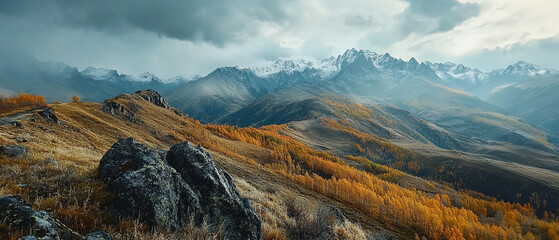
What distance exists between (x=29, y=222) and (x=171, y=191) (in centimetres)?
585

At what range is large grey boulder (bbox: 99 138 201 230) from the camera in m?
10.8

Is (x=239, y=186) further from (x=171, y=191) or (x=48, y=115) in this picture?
(x=48, y=115)

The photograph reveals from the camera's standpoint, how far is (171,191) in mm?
12461

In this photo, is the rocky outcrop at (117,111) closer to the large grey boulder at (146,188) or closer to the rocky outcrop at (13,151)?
the rocky outcrop at (13,151)

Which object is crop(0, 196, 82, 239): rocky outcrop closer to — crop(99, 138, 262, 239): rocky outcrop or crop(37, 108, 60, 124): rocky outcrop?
crop(99, 138, 262, 239): rocky outcrop

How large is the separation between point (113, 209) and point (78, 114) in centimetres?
8049

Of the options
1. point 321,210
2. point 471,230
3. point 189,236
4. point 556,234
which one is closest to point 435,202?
point 471,230

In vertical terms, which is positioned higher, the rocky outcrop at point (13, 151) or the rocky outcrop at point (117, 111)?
the rocky outcrop at point (117, 111)

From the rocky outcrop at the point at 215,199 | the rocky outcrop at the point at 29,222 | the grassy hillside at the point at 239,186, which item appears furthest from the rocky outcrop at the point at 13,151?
the rocky outcrop at the point at 29,222

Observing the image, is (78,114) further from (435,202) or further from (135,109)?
(435,202)

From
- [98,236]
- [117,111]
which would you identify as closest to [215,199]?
[98,236]

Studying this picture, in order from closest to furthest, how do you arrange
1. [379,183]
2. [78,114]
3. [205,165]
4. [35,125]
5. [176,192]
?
[176,192]
[205,165]
[35,125]
[78,114]
[379,183]

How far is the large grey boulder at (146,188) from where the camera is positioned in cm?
1075

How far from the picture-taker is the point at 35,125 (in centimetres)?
4528
